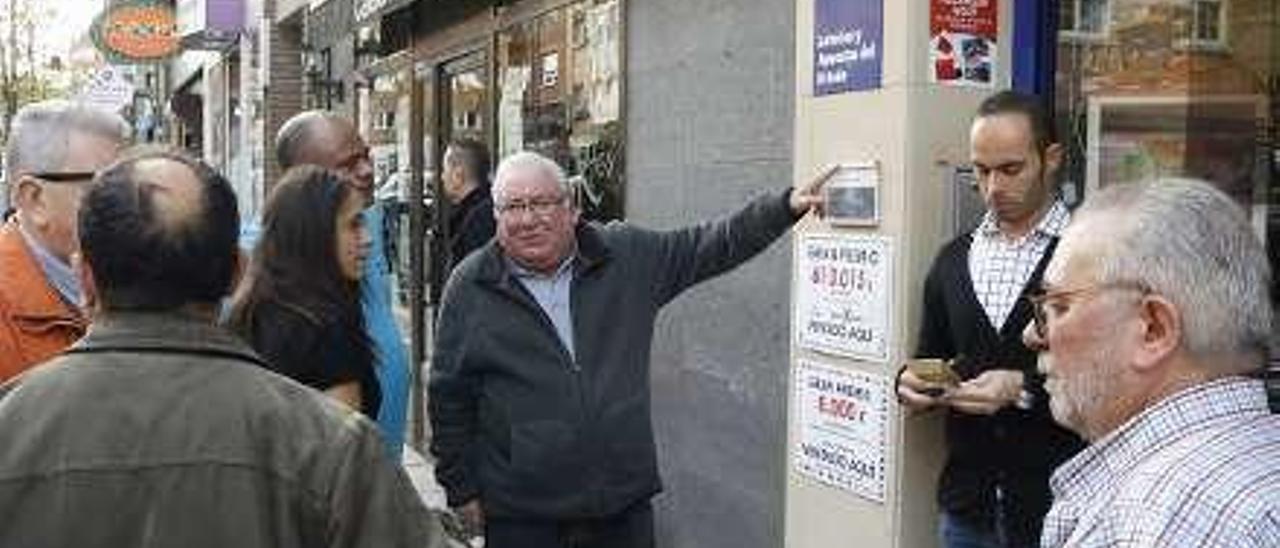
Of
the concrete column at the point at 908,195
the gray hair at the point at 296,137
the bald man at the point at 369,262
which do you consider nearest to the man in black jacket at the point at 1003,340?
the concrete column at the point at 908,195

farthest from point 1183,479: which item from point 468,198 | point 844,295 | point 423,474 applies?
point 423,474

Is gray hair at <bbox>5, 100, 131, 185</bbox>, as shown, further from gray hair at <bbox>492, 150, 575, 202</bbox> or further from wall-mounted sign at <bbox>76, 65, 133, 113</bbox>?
wall-mounted sign at <bbox>76, 65, 133, 113</bbox>

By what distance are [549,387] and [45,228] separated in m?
1.30

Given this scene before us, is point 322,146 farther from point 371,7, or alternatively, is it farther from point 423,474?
point 371,7

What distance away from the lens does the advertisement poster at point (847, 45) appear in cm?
440

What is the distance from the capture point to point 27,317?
3365 millimetres

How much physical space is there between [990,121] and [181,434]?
2234 mm

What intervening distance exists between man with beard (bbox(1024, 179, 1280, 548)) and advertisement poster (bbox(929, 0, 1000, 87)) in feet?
7.17

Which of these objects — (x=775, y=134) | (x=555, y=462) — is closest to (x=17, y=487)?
(x=555, y=462)

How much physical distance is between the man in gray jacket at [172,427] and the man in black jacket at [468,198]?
4990 mm

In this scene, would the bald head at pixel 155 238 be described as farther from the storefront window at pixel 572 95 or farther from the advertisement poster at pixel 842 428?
the storefront window at pixel 572 95

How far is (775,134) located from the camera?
5.61 meters

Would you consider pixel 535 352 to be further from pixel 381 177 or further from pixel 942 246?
pixel 381 177

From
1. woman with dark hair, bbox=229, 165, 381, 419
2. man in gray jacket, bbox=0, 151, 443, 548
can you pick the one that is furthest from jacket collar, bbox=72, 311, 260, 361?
woman with dark hair, bbox=229, 165, 381, 419
